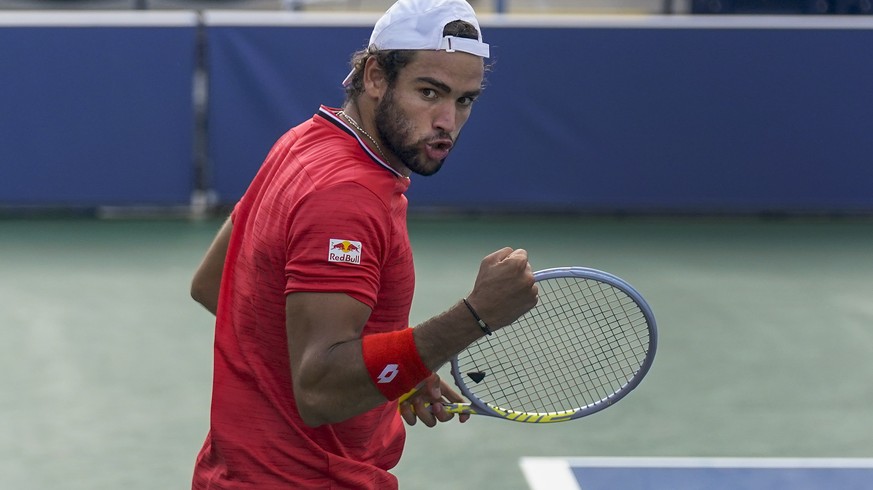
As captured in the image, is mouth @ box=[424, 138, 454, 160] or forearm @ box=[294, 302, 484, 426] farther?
mouth @ box=[424, 138, 454, 160]

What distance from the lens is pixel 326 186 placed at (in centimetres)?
238

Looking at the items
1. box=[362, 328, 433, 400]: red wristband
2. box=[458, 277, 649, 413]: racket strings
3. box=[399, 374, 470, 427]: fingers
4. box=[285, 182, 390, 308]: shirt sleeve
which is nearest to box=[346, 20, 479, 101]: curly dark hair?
box=[285, 182, 390, 308]: shirt sleeve

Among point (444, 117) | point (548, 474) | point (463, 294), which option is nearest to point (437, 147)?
point (444, 117)

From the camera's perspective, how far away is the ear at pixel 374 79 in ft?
8.53

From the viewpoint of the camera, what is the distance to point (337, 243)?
2.31 metres

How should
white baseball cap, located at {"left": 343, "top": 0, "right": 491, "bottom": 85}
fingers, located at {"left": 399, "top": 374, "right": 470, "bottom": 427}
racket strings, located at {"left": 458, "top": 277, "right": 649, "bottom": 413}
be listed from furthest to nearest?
racket strings, located at {"left": 458, "top": 277, "right": 649, "bottom": 413}
fingers, located at {"left": 399, "top": 374, "right": 470, "bottom": 427}
white baseball cap, located at {"left": 343, "top": 0, "right": 491, "bottom": 85}

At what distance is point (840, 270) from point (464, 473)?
13.9 ft

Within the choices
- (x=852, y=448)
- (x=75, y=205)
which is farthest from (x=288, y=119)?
(x=852, y=448)

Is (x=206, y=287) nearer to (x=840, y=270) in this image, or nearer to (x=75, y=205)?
(x=840, y=270)

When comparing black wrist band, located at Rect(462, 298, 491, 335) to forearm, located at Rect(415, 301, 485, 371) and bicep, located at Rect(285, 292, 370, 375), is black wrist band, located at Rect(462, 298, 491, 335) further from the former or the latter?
bicep, located at Rect(285, 292, 370, 375)

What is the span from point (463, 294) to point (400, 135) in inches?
202

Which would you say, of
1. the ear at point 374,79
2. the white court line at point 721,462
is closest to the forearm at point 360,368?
the ear at point 374,79

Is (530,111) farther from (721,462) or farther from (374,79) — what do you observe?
(374,79)

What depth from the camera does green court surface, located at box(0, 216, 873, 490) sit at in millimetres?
5379
